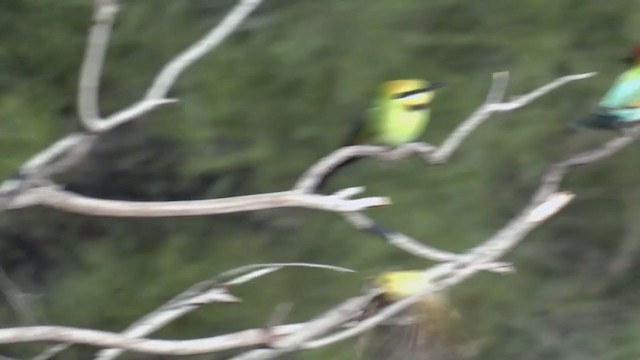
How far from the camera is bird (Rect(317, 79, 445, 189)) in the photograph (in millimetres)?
1616

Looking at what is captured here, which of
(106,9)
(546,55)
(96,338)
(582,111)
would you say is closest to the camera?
(106,9)

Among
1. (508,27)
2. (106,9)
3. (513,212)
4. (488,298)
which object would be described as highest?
(106,9)

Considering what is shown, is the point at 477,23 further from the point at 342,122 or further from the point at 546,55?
the point at 342,122

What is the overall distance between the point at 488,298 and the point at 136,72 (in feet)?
2.76

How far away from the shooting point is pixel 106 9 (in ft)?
3.53

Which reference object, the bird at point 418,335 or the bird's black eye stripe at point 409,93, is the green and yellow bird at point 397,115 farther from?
the bird at point 418,335

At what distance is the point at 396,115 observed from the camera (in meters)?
1.64

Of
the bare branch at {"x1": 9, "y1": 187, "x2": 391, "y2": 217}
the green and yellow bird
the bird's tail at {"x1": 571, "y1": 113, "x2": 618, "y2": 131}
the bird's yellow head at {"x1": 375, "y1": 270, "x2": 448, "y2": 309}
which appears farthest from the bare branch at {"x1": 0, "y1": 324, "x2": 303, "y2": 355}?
the bird's tail at {"x1": 571, "y1": 113, "x2": 618, "y2": 131}

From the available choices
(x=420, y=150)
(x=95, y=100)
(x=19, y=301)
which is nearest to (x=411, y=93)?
(x=420, y=150)

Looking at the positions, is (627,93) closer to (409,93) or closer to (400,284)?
(409,93)

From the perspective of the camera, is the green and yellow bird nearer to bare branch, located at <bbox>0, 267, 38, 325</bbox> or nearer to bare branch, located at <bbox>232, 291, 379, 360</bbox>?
bare branch, located at <bbox>232, 291, 379, 360</bbox>

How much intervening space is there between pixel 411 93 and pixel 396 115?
5 cm

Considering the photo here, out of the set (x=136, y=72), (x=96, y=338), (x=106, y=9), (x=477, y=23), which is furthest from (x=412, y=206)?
(x=106, y=9)

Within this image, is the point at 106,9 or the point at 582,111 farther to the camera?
the point at 582,111
